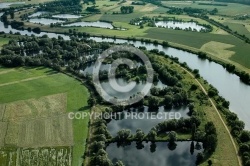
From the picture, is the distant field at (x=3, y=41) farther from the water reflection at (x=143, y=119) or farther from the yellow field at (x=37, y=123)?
the water reflection at (x=143, y=119)

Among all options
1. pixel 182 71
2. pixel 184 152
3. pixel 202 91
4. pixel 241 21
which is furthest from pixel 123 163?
pixel 241 21

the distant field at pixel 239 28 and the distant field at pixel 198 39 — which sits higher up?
the distant field at pixel 239 28

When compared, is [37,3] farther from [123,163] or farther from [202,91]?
[123,163]

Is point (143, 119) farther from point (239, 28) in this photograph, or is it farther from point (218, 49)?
point (239, 28)

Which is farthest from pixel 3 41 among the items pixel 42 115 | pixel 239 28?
pixel 239 28

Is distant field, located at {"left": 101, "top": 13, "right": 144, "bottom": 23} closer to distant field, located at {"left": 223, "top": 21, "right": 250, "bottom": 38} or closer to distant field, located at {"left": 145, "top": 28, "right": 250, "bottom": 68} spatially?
distant field, located at {"left": 145, "top": 28, "right": 250, "bottom": 68}

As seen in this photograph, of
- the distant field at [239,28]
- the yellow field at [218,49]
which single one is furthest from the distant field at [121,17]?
the yellow field at [218,49]

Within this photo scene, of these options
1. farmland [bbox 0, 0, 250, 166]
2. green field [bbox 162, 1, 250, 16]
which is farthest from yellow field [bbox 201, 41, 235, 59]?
green field [bbox 162, 1, 250, 16]

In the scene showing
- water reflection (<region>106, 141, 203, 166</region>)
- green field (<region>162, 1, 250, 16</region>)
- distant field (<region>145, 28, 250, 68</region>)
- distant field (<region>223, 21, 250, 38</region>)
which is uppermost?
green field (<region>162, 1, 250, 16</region>)
